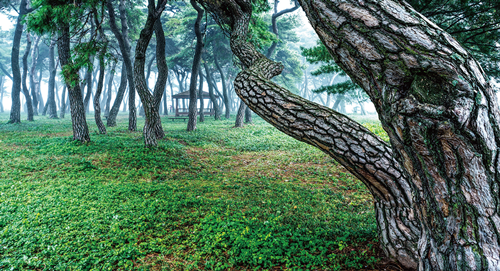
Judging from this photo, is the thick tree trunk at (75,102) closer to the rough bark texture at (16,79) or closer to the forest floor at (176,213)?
the forest floor at (176,213)

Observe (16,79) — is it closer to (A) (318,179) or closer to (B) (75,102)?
(B) (75,102)

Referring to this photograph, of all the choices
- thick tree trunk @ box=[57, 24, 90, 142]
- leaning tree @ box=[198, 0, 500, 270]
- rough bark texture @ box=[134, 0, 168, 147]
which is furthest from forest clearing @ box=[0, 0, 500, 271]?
thick tree trunk @ box=[57, 24, 90, 142]

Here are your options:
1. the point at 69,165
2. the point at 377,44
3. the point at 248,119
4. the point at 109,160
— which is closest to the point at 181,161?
the point at 109,160

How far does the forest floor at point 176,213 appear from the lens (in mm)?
3146

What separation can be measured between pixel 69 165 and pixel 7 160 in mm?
1836

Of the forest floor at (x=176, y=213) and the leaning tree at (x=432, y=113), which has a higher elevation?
the leaning tree at (x=432, y=113)

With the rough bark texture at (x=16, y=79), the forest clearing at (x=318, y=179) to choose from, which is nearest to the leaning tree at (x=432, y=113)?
the forest clearing at (x=318, y=179)

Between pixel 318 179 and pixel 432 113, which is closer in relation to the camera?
pixel 432 113

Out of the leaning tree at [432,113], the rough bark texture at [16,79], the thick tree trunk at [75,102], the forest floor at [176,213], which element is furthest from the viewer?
the rough bark texture at [16,79]

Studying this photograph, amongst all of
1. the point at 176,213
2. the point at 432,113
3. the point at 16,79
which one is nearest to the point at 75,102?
the point at 176,213

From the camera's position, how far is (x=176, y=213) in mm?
4535

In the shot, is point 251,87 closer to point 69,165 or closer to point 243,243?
point 243,243

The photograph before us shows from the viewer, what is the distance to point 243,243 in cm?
336

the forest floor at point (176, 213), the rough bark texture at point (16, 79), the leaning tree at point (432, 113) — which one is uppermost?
the rough bark texture at point (16, 79)
